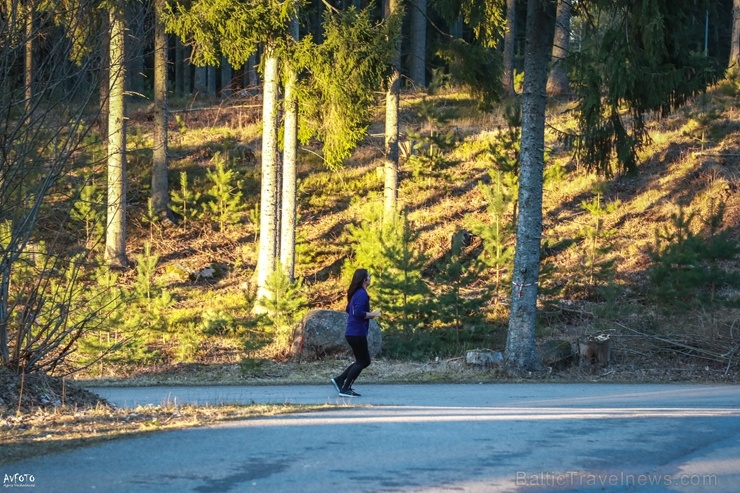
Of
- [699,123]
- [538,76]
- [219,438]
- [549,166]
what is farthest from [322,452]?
[699,123]

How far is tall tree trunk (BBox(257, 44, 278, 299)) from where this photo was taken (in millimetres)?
22062

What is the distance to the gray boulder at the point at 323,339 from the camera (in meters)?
18.1

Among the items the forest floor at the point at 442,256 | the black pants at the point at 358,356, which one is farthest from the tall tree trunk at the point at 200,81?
the black pants at the point at 358,356

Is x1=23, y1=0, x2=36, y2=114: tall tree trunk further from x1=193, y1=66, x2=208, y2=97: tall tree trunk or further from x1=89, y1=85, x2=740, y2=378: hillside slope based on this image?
x1=193, y1=66, x2=208, y2=97: tall tree trunk

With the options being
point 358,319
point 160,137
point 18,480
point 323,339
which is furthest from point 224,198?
point 18,480

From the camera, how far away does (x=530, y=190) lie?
15.7 metres

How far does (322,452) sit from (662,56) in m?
11.1

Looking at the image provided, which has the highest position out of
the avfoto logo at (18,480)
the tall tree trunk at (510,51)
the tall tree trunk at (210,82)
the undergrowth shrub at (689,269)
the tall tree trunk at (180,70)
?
the tall tree trunk at (180,70)

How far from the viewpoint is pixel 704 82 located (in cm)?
1553

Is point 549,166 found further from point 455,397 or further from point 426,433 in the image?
point 426,433

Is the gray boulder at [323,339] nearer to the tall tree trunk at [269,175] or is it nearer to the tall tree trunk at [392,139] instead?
the tall tree trunk at [269,175]

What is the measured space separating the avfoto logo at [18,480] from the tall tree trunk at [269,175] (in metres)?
15.3

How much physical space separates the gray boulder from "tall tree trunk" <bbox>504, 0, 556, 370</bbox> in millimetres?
3122

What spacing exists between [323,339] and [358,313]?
6.03 metres
